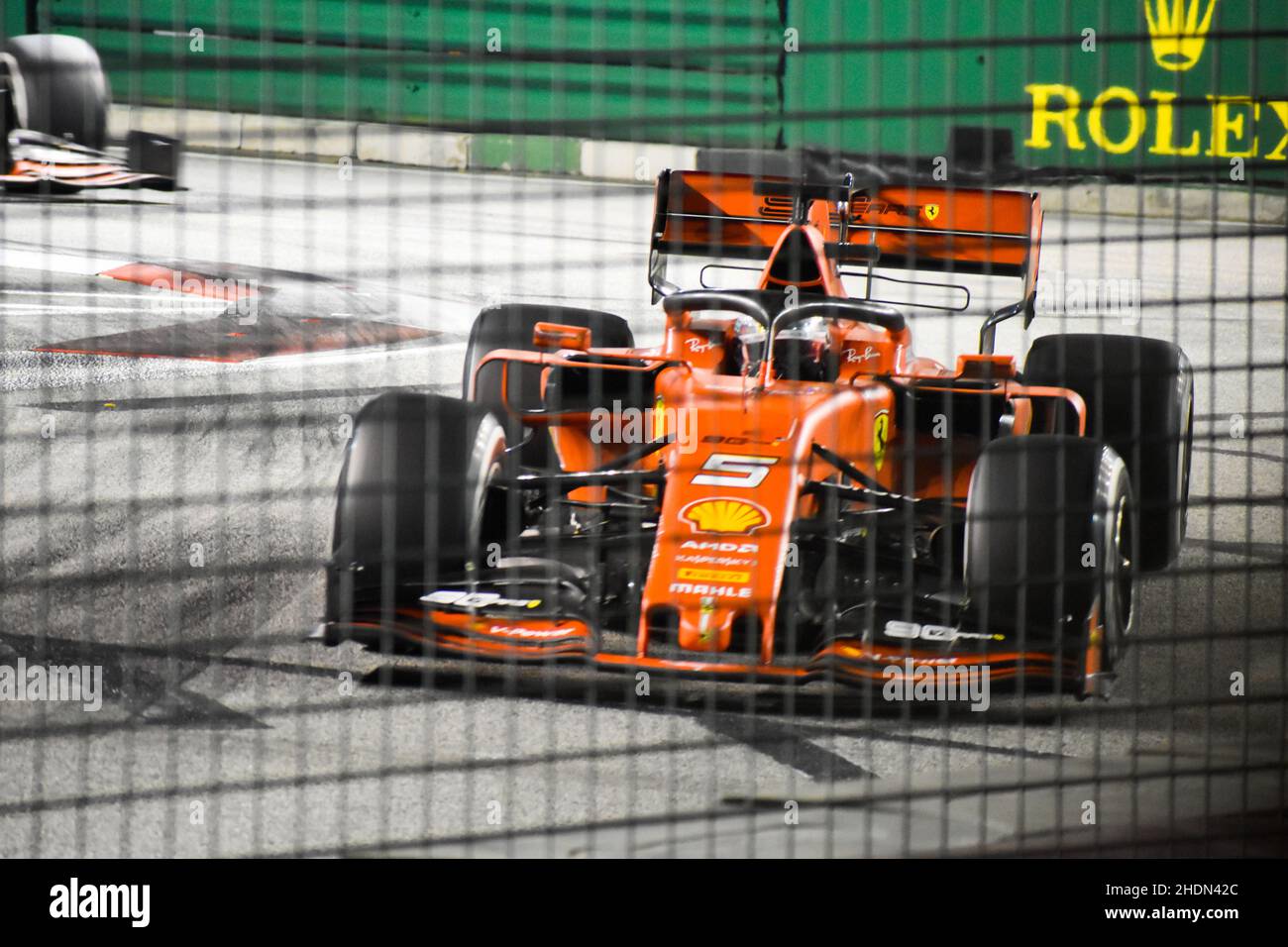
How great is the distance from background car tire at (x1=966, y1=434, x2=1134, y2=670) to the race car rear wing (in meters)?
1.05

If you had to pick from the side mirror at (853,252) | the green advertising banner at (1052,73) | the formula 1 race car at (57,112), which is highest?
the green advertising banner at (1052,73)

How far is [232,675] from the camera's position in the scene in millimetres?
4137

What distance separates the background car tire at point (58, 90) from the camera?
28.4 feet

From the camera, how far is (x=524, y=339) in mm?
5336

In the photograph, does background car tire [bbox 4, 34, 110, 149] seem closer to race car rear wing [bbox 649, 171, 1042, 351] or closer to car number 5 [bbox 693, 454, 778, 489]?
race car rear wing [bbox 649, 171, 1042, 351]

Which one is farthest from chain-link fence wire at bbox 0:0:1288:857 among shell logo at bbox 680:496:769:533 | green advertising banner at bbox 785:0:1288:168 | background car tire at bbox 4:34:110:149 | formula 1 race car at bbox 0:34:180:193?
green advertising banner at bbox 785:0:1288:168

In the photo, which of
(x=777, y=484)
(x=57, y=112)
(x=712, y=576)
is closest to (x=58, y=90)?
(x=57, y=112)

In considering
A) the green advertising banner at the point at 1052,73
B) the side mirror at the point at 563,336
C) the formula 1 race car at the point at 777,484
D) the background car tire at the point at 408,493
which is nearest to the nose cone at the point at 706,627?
the formula 1 race car at the point at 777,484

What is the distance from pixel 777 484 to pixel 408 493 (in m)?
0.94

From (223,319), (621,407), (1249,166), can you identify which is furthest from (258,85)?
(1249,166)

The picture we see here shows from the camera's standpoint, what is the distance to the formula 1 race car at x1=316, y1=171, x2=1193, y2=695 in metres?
3.82

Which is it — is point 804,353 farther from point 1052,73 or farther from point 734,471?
point 1052,73

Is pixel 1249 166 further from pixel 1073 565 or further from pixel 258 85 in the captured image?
pixel 258 85

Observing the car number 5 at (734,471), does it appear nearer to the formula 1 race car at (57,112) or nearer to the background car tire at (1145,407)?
the background car tire at (1145,407)
